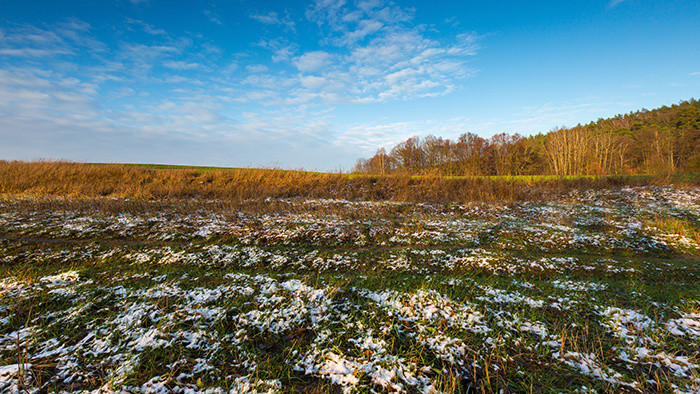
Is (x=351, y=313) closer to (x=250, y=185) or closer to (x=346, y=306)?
(x=346, y=306)

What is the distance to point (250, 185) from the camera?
20.0 m

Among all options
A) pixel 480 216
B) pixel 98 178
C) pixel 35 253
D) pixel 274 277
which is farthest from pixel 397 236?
pixel 98 178

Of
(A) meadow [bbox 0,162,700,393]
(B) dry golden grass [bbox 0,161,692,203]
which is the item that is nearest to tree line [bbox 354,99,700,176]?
(B) dry golden grass [bbox 0,161,692,203]

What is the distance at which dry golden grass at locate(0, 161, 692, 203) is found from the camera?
1794 centimetres

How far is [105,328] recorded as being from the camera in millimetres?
3734

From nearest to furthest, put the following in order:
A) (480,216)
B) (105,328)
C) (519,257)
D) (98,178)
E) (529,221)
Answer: (105,328) → (519,257) → (529,221) → (480,216) → (98,178)

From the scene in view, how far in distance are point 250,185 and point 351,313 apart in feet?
58.4

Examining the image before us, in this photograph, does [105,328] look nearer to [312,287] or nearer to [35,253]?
[312,287]

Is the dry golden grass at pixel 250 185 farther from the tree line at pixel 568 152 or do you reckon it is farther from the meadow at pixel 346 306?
the tree line at pixel 568 152

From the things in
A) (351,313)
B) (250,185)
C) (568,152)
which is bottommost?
(351,313)

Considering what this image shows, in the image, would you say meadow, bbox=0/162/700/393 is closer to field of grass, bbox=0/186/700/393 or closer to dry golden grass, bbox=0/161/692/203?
field of grass, bbox=0/186/700/393

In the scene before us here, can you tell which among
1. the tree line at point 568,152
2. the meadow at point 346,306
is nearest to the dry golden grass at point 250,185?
the meadow at point 346,306

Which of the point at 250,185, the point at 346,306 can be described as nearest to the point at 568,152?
the point at 250,185

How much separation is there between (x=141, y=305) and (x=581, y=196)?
23691 mm
